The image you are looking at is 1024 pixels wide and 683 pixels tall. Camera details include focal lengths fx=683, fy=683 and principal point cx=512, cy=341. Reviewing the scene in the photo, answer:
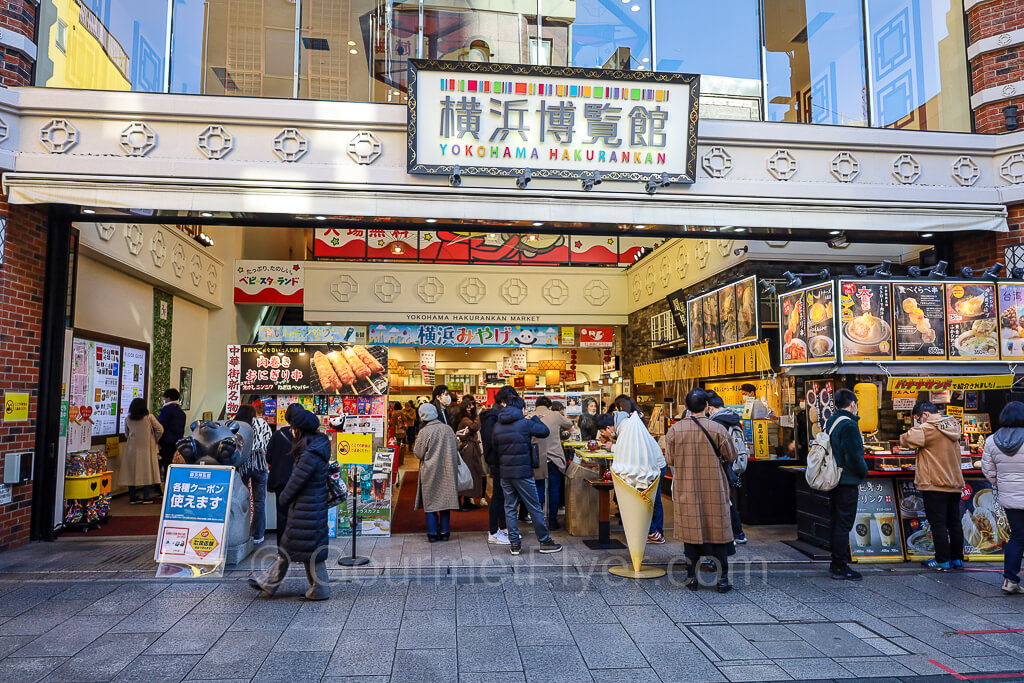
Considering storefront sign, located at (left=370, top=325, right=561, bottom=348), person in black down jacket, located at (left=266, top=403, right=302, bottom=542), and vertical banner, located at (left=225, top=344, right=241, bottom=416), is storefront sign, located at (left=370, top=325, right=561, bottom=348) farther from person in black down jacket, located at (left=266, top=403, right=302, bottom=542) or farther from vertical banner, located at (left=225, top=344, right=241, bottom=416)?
person in black down jacket, located at (left=266, top=403, right=302, bottom=542)

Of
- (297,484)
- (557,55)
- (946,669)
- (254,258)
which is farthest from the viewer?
(254,258)

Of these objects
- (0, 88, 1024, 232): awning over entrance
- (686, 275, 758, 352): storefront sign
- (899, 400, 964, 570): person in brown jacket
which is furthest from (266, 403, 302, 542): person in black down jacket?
(899, 400, 964, 570): person in brown jacket

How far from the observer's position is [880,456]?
7629mm

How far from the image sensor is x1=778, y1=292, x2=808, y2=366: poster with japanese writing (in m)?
7.89

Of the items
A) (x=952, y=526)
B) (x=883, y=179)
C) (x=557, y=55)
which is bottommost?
(x=952, y=526)

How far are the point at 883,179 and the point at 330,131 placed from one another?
6.73m

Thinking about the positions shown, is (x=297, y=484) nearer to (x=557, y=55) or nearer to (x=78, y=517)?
(x=78, y=517)

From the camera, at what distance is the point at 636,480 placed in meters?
6.48

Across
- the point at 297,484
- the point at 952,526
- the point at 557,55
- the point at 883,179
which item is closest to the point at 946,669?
the point at 952,526

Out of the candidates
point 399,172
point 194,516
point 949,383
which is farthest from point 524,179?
point 949,383

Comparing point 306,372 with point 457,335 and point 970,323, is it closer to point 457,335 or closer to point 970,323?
point 457,335

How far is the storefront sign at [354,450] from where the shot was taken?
7926 mm

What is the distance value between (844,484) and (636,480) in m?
1.95

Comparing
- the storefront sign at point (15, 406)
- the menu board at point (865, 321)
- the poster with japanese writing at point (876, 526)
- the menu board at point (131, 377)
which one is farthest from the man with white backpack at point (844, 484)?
the menu board at point (131, 377)
